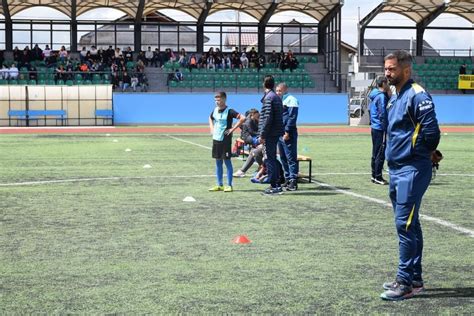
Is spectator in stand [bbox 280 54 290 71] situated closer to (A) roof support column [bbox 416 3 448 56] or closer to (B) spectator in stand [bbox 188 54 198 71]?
(B) spectator in stand [bbox 188 54 198 71]

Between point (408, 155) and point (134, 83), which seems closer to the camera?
point (408, 155)

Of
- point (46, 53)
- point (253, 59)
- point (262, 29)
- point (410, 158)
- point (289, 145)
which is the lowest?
point (289, 145)

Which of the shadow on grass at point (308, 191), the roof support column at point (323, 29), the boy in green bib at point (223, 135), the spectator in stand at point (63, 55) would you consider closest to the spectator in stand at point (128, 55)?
the spectator in stand at point (63, 55)

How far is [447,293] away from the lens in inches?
260

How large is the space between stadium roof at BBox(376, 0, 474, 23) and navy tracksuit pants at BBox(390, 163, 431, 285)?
4506 centimetres

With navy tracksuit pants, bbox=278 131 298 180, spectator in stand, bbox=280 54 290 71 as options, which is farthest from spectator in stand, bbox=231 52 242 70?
navy tracksuit pants, bbox=278 131 298 180

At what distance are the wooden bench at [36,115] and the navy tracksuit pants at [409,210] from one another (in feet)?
122

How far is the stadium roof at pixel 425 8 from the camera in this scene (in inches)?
2019

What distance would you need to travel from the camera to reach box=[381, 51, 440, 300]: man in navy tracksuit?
6.35 m

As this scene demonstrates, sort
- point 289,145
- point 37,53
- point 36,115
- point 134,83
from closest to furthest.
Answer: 1. point 289,145
2. point 36,115
3. point 134,83
4. point 37,53

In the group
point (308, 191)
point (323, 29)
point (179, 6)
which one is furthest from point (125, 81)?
point (308, 191)

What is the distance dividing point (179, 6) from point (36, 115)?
522 inches

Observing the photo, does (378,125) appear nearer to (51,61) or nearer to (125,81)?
(125,81)

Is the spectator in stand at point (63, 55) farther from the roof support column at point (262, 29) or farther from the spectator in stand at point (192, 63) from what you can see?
the roof support column at point (262, 29)
